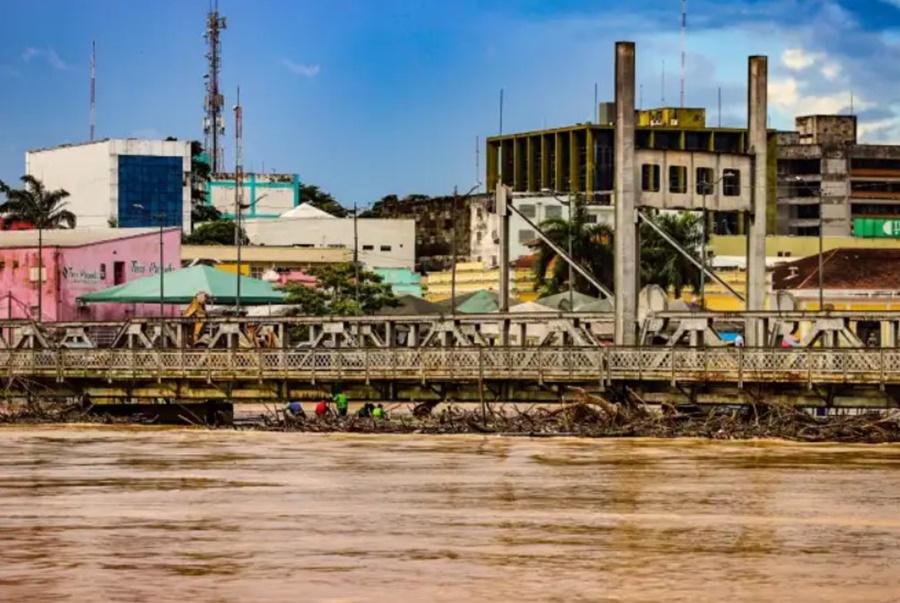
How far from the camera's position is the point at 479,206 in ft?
437

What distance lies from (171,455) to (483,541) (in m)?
19.4

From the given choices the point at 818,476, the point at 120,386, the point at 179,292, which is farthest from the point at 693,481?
the point at 179,292

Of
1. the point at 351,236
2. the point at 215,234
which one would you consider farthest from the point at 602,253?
the point at 215,234

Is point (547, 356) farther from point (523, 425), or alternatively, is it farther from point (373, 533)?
point (373, 533)

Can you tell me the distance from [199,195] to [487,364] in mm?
106433

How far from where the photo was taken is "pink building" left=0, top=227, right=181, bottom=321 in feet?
306

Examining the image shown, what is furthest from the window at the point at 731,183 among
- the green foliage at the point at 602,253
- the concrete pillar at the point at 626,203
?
the green foliage at the point at 602,253

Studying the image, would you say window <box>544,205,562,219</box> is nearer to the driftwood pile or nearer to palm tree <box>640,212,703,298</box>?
palm tree <box>640,212,703,298</box>

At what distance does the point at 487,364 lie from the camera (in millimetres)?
51375

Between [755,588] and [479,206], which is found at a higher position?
[479,206]

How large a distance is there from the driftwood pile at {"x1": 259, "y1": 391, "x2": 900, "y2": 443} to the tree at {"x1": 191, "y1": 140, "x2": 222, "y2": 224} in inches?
3859

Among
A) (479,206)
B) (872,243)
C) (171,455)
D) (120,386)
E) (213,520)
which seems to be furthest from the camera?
(479,206)

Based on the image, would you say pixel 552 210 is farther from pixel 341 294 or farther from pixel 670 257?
pixel 341 294

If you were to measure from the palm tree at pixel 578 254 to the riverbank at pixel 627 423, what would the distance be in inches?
1664
